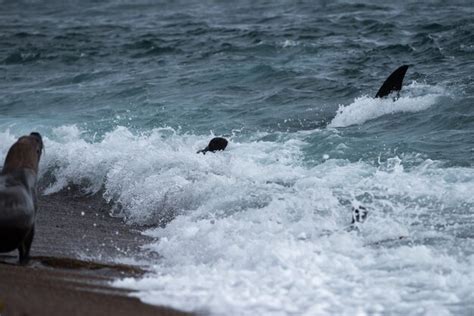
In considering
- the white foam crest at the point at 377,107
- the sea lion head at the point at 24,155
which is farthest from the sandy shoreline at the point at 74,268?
the white foam crest at the point at 377,107

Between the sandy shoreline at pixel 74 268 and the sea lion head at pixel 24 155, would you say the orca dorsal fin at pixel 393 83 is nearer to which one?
the sandy shoreline at pixel 74 268

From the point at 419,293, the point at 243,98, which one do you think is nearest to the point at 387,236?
the point at 419,293

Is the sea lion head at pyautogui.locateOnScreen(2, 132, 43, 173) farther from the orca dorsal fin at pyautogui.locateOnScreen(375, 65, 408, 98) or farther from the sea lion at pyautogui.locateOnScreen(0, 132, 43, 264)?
the orca dorsal fin at pyautogui.locateOnScreen(375, 65, 408, 98)

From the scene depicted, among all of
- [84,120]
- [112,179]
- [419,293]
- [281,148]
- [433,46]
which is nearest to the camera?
[419,293]

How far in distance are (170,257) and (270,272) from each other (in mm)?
1162

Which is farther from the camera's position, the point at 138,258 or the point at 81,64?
the point at 81,64

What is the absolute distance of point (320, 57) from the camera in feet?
62.9

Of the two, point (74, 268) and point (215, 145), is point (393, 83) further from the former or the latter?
point (74, 268)

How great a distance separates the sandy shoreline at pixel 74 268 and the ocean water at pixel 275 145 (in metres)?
0.27

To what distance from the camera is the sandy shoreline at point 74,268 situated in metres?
5.31

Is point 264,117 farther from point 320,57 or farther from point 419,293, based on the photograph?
point 419,293

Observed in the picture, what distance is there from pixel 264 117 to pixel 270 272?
805 centimetres

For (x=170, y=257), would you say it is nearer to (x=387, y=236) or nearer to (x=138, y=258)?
(x=138, y=258)

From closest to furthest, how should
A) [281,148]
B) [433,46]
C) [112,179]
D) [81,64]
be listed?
1. [112,179]
2. [281,148]
3. [433,46]
4. [81,64]
